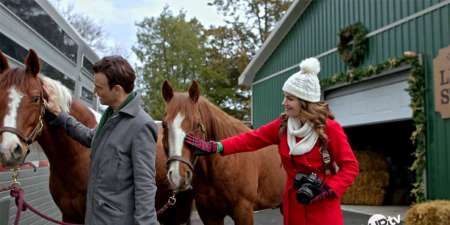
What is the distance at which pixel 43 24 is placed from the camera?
4.82 metres

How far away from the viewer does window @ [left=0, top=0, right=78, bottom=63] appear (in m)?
3.99

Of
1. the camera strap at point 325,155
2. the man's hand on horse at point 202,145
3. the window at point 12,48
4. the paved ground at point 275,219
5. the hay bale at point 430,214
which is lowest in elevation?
the paved ground at point 275,219

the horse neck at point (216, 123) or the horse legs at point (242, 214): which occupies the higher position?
the horse neck at point (216, 123)

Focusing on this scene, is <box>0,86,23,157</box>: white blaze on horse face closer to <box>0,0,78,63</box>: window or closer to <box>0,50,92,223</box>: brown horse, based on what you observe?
<box>0,50,92,223</box>: brown horse

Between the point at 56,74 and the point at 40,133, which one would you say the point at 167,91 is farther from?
the point at 56,74

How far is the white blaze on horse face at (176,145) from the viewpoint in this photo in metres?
3.18

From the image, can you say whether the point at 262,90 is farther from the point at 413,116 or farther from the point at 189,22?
the point at 189,22

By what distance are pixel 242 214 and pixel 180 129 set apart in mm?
998

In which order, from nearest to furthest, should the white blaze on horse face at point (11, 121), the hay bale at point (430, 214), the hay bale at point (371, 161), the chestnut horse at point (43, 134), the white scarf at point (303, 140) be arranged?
the white blaze on horse face at point (11, 121) < the chestnut horse at point (43, 134) < the white scarf at point (303, 140) < the hay bale at point (430, 214) < the hay bale at point (371, 161)

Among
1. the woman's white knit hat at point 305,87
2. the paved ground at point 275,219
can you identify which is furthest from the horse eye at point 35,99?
the paved ground at point 275,219

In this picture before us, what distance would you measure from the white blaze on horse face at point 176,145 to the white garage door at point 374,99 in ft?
18.3

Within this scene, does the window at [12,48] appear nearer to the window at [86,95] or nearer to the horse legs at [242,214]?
the horse legs at [242,214]

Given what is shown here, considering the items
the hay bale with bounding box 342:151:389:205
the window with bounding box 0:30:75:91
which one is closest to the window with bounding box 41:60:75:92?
the window with bounding box 0:30:75:91

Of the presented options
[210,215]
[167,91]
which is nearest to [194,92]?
[167,91]
